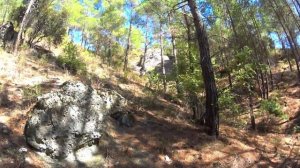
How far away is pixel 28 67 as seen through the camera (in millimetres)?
13984

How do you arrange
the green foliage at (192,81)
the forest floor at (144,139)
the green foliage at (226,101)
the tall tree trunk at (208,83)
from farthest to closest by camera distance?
the green foliage at (192,81) → the tall tree trunk at (208,83) → the green foliage at (226,101) → the forest floor at (144,139)

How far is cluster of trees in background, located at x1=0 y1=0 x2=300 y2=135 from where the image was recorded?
12.4 m

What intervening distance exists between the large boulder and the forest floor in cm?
33

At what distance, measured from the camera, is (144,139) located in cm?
1080

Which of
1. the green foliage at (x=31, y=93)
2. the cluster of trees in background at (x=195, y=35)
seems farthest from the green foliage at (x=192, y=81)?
the green foliage at (x=31, y=93)

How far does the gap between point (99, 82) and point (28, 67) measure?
2879mm

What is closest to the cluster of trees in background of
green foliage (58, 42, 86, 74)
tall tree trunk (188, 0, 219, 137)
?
tall tree trunk (188, 0, 219, 137)

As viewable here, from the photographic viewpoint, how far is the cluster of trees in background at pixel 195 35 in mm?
12422

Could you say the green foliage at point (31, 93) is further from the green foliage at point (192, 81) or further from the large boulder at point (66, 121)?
the green foliage at point (192, 81)

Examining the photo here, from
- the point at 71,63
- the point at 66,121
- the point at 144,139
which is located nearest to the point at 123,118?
the point at 144,139

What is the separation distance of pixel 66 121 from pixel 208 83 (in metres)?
4.78

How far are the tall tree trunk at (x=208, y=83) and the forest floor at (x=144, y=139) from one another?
469 millimetres

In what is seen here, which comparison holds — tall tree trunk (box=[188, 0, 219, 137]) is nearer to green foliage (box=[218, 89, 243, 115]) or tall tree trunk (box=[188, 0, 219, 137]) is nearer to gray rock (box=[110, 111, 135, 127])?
green foliage (box=[218, 89, 243, 115])

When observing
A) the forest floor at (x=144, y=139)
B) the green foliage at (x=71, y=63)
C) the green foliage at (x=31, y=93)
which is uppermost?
the green foliage at (x=71, y=63)
